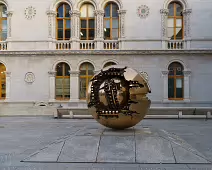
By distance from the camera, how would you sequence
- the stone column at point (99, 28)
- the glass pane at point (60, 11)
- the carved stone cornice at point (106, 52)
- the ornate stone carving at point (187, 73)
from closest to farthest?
1. the carved stone cornice at point (106, 52)
2. the ornate stone carving at point (187, 73)
3. the stone column at point (99, 28)
4. the glass pane at point (60, 11)

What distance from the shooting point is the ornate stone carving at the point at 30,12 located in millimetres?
26938

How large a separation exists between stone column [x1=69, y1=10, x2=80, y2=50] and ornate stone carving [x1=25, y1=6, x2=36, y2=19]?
10.5 feet

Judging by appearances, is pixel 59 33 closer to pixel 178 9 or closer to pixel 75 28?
pixel 75 28

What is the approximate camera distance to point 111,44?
2698 centimetres

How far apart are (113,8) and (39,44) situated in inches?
280

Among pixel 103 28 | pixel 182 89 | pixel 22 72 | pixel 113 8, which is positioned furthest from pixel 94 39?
pixel 182 89

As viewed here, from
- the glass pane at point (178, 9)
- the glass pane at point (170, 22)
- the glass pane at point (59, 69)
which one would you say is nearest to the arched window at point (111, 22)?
the glass pane at point (170, 22)

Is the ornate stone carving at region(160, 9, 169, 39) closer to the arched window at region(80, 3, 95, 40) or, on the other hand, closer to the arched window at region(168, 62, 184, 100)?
the arched window at region(168, 62, 184, 100)

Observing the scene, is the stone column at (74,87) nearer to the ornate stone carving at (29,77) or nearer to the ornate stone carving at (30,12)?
the ornate stone carving at (29,77)

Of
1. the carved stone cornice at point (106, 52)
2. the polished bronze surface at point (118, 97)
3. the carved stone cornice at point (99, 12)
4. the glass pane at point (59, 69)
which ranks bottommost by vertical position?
the polished bronze surface at point (118, 97)

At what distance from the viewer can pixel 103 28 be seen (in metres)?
27.0

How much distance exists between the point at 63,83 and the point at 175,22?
11.0 metres

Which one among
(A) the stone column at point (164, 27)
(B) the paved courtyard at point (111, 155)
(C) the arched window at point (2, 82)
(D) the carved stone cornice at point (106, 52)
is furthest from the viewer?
(C) the arched window at point (2, 82)

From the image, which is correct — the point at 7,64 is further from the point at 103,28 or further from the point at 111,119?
the point at 111,119
